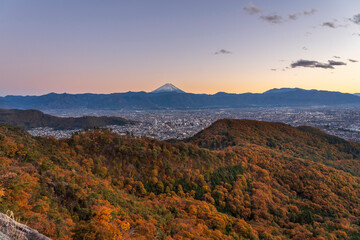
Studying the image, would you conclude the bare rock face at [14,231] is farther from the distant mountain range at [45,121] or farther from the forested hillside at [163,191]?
the distant mountain range at [45,121]

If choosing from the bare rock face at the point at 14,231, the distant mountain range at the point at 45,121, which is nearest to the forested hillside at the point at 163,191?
the bare rock face at the point at 14,231

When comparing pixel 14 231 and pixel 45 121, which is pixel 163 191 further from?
pixel 45 121

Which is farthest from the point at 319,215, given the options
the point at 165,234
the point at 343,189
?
the point at 165,234

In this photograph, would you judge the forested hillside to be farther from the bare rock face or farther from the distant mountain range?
the distant mountain range

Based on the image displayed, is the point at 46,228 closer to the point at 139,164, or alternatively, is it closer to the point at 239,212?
the point at 139,164

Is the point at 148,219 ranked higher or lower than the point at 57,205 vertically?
lower

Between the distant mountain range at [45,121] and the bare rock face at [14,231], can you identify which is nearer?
the bare rock face at [14,231]
